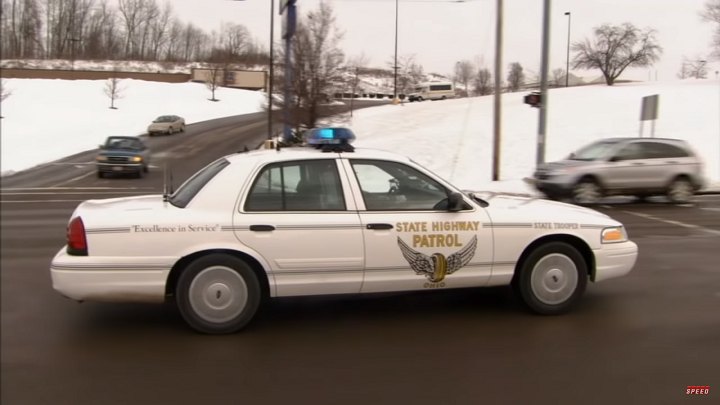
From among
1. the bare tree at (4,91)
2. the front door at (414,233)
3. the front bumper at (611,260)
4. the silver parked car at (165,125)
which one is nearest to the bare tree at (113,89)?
the silver parked car at (165,125)

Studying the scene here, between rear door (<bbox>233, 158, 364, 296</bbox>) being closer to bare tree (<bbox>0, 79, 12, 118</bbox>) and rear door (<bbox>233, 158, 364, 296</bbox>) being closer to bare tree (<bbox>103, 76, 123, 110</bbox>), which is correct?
bare tree (<bbox>103, 76, 123, 110</bbox>)

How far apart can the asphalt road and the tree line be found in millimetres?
475

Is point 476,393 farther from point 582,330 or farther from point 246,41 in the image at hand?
point 246,41

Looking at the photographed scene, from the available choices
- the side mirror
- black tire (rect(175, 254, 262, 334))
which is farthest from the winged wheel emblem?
black tire (rect(175, 254, 262, 334))

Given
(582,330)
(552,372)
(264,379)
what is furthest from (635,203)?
(264,379)

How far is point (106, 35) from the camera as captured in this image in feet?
8.91

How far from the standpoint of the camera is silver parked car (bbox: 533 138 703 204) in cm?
1472

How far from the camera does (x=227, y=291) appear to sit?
4.56 metres

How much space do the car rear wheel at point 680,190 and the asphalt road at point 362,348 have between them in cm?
1006

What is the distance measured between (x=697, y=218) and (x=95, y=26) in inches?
508

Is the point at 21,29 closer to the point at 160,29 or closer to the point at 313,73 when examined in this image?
the point at 160,29

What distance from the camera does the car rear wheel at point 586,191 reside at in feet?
48.1

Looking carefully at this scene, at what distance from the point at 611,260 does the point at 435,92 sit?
65567mm

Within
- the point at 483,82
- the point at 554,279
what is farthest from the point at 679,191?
the point at 483,82
